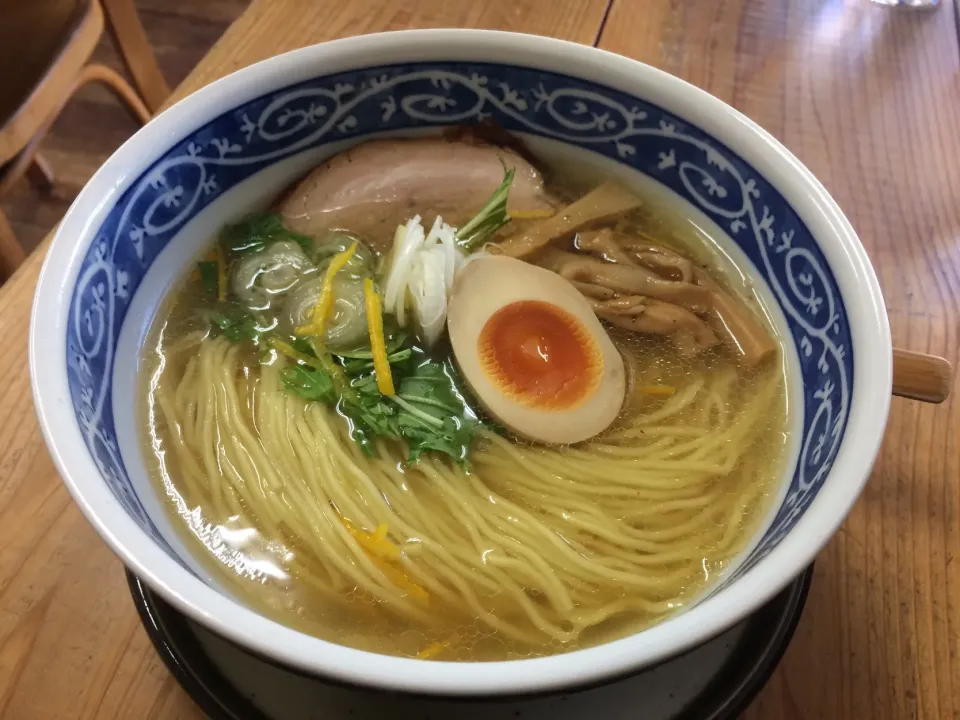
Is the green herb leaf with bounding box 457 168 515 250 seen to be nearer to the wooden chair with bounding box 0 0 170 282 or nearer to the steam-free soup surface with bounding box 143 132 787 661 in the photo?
the steam-free soup surface with bounding box 143 132 787 661

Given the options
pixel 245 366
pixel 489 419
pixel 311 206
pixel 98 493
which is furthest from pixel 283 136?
pixel 98 493

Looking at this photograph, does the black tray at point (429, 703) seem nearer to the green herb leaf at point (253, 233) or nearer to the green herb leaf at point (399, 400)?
the green herb leaf at point (399, 400)

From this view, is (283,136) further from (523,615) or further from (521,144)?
(523,615)

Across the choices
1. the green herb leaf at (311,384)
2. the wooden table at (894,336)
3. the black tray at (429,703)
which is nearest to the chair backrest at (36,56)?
the wooden table at (894,336)

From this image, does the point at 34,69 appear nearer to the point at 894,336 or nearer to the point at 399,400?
the point at 399,400

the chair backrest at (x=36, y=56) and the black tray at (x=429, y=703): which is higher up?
the chair backrest at (x=36, y=56)

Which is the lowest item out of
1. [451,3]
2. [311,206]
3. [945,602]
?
[945,602]
